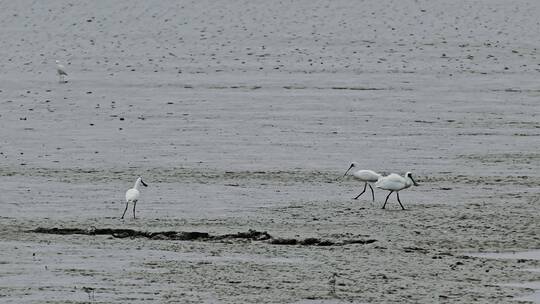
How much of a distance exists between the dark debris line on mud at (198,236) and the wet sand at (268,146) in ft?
0.63

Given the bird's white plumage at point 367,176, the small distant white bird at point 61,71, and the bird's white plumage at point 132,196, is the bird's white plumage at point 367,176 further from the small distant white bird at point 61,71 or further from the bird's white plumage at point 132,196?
the small distant white bird at point 61,71

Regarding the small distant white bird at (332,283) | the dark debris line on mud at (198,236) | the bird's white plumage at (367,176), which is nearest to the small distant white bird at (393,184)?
the bird's white plumage at (367,176)

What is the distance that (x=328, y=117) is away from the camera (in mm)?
22969

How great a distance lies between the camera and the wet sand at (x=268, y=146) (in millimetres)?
12273

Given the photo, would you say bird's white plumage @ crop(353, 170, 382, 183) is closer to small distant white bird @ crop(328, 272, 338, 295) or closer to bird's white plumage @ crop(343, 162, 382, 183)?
bird's white plumage @ crop(343, 162, 382, 183)

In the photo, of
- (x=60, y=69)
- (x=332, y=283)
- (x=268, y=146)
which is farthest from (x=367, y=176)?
(x=60, y=69)

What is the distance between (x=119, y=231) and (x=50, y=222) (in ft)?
3.07

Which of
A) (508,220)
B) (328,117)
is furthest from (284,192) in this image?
(328,117)

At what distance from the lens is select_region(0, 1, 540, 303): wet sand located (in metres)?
12.3

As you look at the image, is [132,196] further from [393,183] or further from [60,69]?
[60,69]

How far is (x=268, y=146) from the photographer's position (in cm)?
2038

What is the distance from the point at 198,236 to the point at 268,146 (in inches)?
257

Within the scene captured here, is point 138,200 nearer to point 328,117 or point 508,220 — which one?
point 508,220

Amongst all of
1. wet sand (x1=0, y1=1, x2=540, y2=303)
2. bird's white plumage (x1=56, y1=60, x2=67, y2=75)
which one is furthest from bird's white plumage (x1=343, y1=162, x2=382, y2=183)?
bird's white plumage (x1=56, y1=60, x2=67, y2=75)
